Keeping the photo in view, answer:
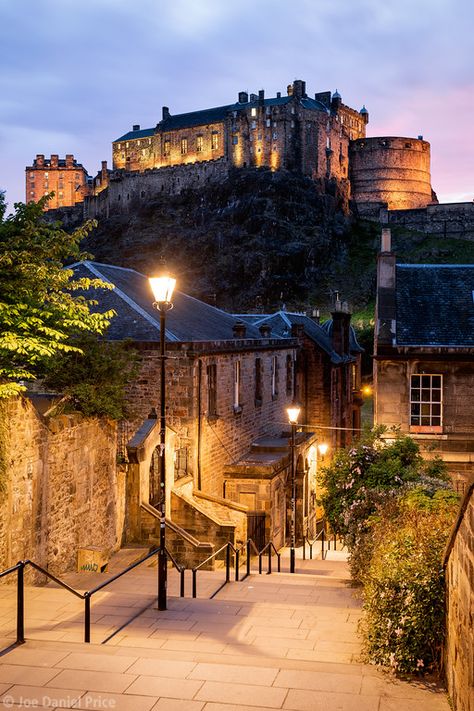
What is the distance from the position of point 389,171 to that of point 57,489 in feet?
354

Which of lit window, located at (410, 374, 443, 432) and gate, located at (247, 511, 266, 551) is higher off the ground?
lit window, located at (410, 374, 443, 432)

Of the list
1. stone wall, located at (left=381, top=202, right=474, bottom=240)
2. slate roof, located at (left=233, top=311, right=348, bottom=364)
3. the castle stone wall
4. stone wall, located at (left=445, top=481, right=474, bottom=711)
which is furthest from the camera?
the castle stone wall

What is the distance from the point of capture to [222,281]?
309 feet

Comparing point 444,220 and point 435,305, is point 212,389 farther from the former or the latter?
point 444,220

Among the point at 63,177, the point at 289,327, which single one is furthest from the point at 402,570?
the point at 63,177

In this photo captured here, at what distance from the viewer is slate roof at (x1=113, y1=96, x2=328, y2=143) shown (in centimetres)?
10436

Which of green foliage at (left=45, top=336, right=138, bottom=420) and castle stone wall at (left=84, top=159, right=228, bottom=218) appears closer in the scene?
Result: green foliage at (left=45, top=336, right=138, bottom=420)

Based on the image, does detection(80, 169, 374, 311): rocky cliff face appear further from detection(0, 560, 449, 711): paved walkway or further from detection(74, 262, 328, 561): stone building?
detection(0, 560, 449, 711): paved walkway

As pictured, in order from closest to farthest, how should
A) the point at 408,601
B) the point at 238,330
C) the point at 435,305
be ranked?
1. the point at 408,601
2. the point at 435,305
3. the point at 238,330

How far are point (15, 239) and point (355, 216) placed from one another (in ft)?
335

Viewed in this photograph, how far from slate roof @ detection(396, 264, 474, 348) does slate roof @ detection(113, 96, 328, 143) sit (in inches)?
3339

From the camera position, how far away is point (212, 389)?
22.2 metres

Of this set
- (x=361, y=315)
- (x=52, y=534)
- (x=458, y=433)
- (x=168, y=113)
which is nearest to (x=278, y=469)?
(x=458, y=433)

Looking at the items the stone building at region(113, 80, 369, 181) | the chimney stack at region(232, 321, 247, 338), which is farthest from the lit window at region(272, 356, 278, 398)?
the stone building at region(113, 80, 369, 181)
